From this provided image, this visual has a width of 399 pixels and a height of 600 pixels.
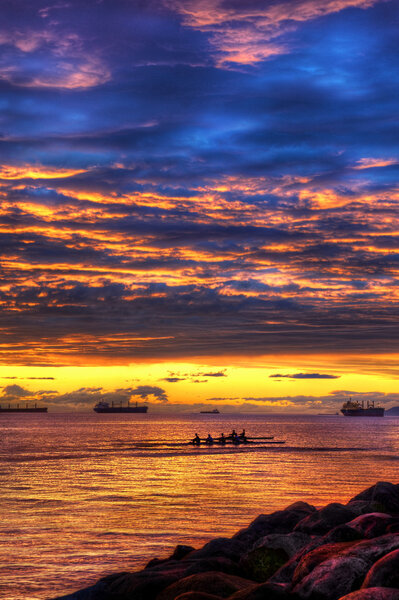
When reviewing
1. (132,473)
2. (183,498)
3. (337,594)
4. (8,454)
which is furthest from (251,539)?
(8,454)

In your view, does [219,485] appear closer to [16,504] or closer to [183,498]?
[183,498]

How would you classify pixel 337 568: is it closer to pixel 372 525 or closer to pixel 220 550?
pixel 372 525

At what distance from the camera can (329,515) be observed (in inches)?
777

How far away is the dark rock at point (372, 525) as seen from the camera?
16.6m

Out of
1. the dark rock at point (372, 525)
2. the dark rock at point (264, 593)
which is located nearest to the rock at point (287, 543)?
the dark rock at point (372, 525)

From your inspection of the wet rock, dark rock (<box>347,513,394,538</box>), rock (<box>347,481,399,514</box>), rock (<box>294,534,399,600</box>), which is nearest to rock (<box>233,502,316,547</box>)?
rock (<box>347,481,399,514</box>)

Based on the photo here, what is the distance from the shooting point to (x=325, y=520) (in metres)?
19.5

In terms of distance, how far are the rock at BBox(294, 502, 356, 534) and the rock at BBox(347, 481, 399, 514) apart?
3.20 meters

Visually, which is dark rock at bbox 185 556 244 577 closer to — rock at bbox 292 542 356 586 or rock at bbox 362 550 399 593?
rock at bbox 292 542 356 586

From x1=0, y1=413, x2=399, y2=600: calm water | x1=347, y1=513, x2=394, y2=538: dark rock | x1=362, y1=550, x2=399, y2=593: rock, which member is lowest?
x1=0, y1=413, x2=399, y2=600: calm water

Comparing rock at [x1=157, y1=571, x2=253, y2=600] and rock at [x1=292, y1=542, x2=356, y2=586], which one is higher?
rock at [x1=292, y1=542, x2=356, y2=586]

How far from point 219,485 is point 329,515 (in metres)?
23.8

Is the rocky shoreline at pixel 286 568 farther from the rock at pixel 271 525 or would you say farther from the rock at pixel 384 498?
the rock at pixel 384 498

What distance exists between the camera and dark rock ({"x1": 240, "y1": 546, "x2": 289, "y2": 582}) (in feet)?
52.2
